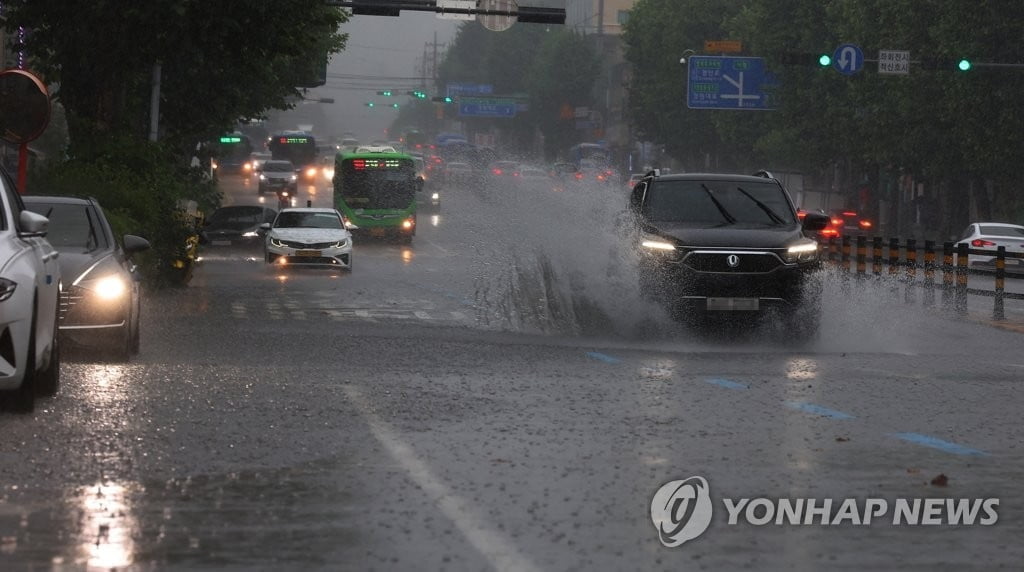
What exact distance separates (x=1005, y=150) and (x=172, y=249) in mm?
31367

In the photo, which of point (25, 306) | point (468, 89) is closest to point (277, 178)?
point (25, 306)

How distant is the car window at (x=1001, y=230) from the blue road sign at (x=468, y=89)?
440 ft

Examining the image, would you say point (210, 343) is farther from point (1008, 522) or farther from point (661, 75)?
point (661, 75)

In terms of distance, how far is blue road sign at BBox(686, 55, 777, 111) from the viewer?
216 ft

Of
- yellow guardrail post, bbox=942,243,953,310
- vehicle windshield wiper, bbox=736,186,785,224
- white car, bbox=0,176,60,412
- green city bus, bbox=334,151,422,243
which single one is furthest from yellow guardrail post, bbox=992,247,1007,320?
green city bus, bbox=334,151,422,243

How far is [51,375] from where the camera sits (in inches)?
492

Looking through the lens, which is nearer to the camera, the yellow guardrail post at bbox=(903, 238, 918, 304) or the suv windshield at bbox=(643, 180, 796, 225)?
the suv windshield at bbox=(643, 180, 796, 225)

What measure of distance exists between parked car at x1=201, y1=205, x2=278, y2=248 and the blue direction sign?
105 meters

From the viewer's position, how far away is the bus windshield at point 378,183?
60.6 metres

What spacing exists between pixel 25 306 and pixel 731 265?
10.0 meters

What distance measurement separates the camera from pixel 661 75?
106 m

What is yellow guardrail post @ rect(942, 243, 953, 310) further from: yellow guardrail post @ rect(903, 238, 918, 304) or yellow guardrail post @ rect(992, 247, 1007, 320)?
yellow guardrail post @ rect(992, 247, 1007, 320)

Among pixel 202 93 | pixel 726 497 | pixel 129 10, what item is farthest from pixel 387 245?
pixel 726 497

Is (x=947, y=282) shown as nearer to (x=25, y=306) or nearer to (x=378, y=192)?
(x=25, y=306)
